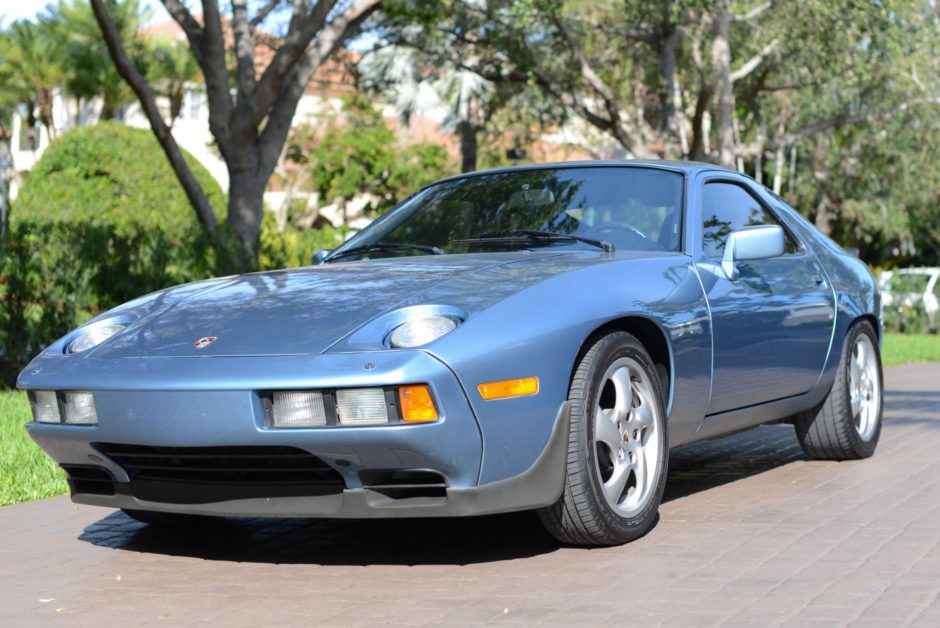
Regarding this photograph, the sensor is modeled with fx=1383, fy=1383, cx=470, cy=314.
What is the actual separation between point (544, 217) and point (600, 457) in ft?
4.17

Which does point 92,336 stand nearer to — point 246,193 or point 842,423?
point 842,423

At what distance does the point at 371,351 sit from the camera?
4457mm

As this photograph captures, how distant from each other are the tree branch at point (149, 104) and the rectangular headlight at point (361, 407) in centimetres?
840

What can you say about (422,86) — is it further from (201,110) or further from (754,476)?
(754,476)

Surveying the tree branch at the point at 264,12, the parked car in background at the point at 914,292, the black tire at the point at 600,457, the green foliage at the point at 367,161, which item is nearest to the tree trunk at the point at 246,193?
the tree branch at the point at 264,12

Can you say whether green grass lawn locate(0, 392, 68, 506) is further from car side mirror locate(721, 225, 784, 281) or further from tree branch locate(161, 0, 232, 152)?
tree branch locate(161, 0, 232, 152)

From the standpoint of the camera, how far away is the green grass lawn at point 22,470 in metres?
6.84

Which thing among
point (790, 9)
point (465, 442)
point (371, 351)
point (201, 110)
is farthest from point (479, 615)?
point (201, 110)

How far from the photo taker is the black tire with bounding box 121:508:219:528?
568 cm

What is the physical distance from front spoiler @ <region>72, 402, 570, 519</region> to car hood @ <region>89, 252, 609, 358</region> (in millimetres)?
501

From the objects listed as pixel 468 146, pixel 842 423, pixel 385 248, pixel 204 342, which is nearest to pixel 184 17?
pixel 385 248

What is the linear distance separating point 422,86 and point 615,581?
131 feet

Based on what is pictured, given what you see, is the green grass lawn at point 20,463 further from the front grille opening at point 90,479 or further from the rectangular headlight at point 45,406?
the rectangular headlight at point 45,406

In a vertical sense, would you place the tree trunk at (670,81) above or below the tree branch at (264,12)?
below
